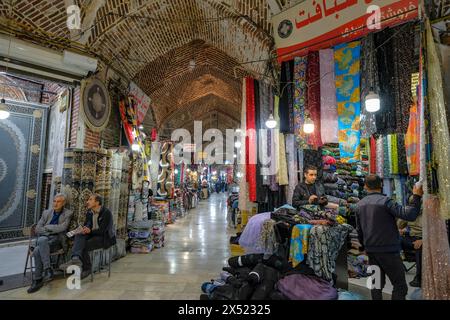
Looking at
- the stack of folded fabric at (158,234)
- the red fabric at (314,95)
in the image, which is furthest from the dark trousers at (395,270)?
the stack of folded fabric at (158,234)

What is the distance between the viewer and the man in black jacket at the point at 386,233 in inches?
89.9

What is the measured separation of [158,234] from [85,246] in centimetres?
216

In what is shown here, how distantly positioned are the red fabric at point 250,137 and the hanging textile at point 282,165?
45cm

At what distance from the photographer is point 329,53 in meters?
3.54

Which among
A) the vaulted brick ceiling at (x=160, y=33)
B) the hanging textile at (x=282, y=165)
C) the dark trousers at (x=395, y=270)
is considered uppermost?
the vaulted brick ceiling at (x=160, y=33)

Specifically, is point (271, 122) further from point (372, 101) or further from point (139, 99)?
point (139, 99)

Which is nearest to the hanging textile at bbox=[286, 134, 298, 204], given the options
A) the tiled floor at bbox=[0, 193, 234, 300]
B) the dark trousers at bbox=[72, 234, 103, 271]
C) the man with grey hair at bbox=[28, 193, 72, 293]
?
the tiled floor at bbox=[0, 193, 234, 300]

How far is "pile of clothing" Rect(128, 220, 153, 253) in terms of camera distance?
5.48m

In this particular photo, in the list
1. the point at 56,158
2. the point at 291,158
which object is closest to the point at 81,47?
the point at 56,158

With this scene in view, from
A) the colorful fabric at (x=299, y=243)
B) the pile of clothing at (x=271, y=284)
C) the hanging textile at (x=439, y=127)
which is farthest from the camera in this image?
the colorful fabric at (x=299, y=243)

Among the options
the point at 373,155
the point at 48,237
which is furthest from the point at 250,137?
the point at 48,237

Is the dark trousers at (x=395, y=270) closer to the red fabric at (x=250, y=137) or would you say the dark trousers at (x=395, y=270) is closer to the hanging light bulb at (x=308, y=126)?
the hanging light bulb at (x=308, y=126)

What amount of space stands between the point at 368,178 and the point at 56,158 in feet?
19.2

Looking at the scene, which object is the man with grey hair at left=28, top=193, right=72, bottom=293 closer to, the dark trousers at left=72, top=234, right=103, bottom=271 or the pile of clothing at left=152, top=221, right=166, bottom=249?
the dark trousers at left=72, top=234, right=103, bottom=271
